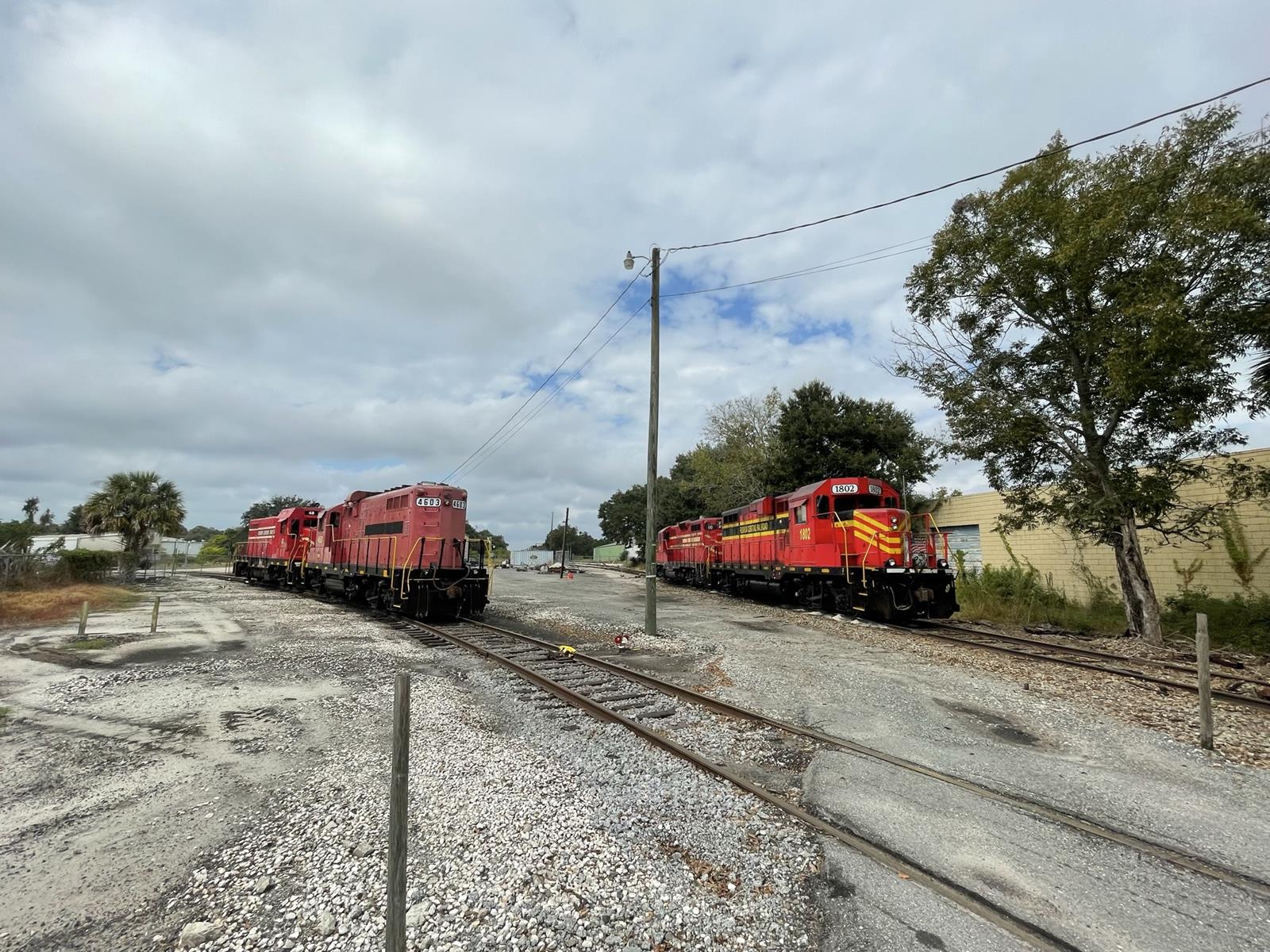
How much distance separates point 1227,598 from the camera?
50.2 ft

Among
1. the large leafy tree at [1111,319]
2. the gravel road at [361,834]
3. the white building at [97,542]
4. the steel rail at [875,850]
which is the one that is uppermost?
the large leafy tree at [1111,319]

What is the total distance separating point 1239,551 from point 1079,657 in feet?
28.6

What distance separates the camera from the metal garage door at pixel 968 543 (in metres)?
23.5

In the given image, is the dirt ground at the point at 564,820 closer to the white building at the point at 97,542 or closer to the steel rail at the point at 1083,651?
the steel rail at the point at 1083,651

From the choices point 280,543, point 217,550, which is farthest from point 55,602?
point 217,550

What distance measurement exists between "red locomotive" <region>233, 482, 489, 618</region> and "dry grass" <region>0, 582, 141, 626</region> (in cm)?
610

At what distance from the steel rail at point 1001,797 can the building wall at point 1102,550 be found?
519 inches

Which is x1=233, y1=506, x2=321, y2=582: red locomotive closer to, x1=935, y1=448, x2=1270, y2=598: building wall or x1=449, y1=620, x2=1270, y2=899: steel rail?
x1=449, y1=620, x2=1270, y2=899: steel rail

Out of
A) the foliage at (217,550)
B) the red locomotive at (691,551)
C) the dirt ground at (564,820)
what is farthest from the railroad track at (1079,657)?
the foliage at (217,550)

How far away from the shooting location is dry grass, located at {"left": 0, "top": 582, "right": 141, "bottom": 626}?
596 inches

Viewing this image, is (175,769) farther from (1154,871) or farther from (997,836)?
(1154,871)

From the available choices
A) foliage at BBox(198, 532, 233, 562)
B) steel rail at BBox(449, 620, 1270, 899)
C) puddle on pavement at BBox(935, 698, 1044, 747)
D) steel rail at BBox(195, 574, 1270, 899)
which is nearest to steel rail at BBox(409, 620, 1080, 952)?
steel rail at BBox(195, 574, 1270, 899)

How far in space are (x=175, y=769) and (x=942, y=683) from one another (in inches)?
351

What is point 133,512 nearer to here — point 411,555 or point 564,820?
point 411,555
